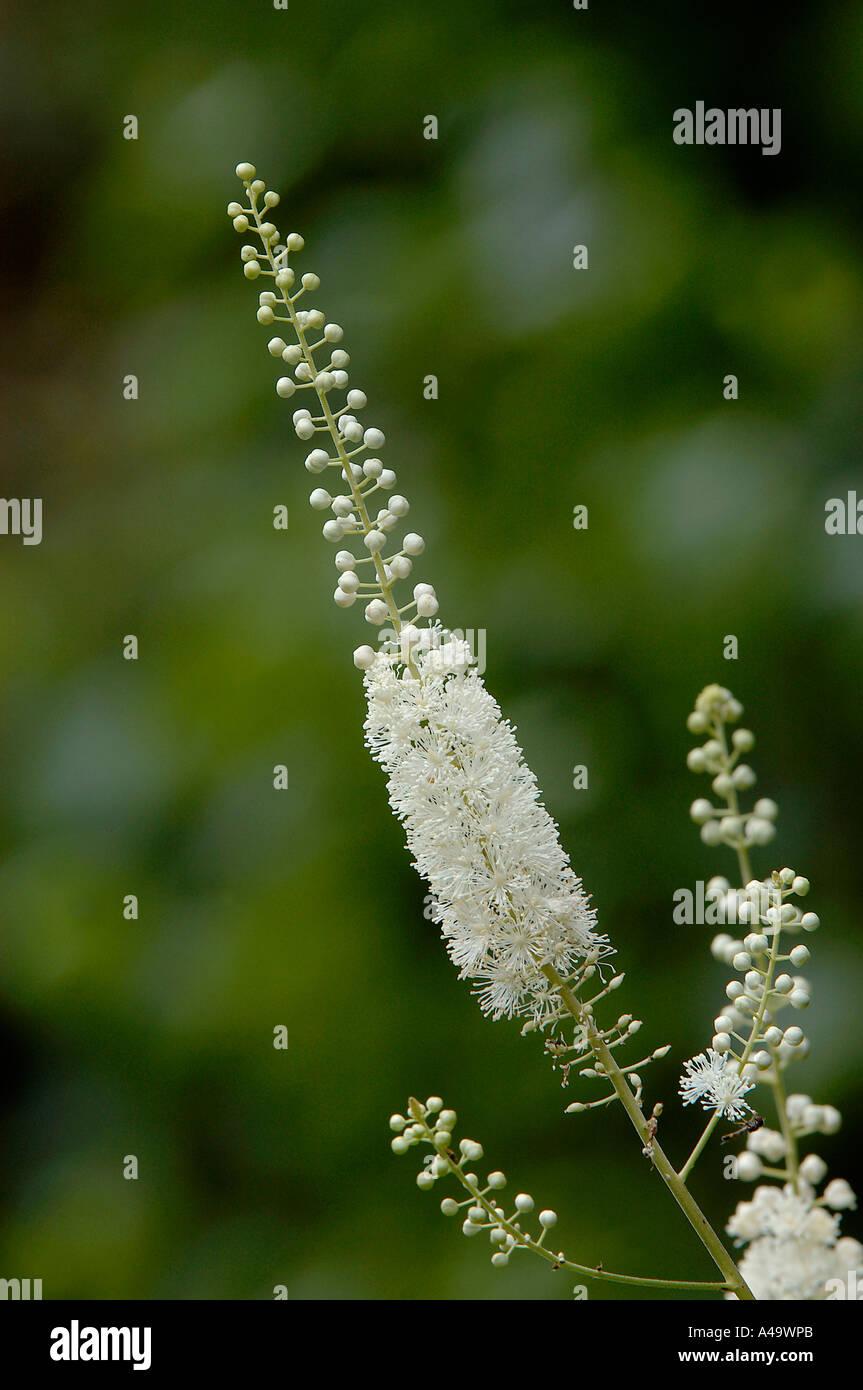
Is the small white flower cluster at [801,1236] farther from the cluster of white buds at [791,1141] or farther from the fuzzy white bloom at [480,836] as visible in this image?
the fuzzy white bloom at [480,836]

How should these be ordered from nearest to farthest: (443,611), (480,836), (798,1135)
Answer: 1. (798,1135)
2. (480,836)
3. (443,611)

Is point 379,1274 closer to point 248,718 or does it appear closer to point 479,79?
point 248,718

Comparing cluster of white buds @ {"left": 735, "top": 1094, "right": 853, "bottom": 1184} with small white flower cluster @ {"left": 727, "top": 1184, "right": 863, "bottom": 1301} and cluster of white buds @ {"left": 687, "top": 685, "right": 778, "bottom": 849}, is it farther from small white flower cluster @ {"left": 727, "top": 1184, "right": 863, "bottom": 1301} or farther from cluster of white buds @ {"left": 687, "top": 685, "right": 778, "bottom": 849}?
cluster of white buds @ {"left": 687, "top": 685, "right": 778, "bottom": 849}

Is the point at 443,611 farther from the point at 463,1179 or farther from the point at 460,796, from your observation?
the point at 463,1179

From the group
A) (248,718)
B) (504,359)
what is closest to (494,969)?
(248,718)

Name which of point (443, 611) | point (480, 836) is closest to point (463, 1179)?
point (480, 836)
